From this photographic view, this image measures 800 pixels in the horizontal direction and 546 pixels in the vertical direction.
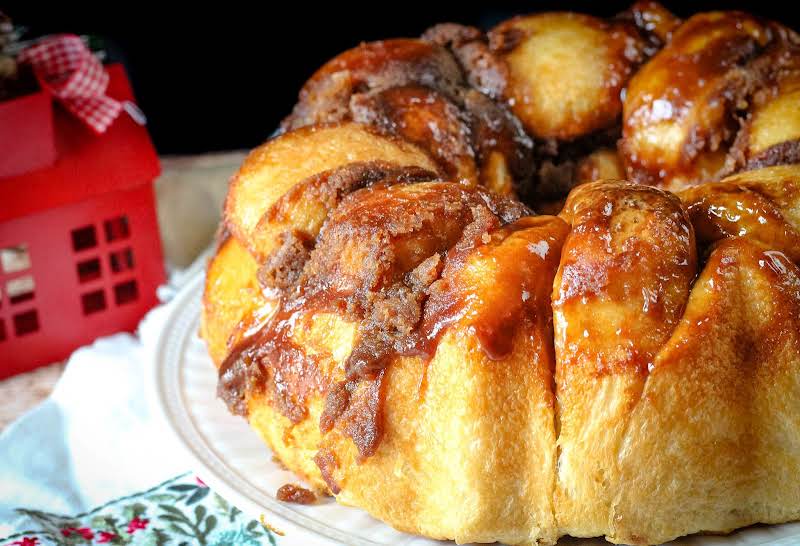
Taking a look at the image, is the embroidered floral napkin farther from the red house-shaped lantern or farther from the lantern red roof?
the lantern red roof

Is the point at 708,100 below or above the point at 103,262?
above

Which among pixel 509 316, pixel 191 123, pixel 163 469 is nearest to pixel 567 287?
pixel 509 316

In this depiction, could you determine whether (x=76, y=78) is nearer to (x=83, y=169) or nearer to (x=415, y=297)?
(x=83, y=169)

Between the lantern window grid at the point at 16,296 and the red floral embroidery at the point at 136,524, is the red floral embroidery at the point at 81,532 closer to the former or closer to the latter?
the red floral embroidery at the point at 136,524

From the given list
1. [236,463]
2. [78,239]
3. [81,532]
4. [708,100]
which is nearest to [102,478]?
[81,532]

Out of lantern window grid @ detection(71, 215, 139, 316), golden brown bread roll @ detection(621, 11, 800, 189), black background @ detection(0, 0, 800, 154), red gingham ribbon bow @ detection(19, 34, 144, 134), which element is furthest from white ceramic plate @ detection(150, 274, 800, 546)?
black background @ detection(0, 0, 800, 154)

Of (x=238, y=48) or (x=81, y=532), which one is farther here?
(x=238, y=48)
